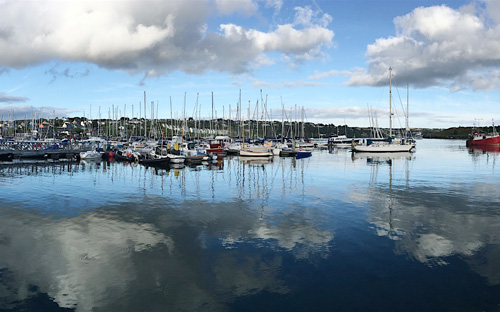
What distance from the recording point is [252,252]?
14172 millimetres

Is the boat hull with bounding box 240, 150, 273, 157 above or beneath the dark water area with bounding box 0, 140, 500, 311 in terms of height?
above

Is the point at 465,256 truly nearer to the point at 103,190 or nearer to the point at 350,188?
the point at 350,188

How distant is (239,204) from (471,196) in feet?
64.8

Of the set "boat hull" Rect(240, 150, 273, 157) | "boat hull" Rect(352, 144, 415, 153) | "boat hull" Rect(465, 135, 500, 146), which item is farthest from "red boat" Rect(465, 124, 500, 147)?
"boat hull" Rect(240, 150, 273, 157)

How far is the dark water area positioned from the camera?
33.8 feet

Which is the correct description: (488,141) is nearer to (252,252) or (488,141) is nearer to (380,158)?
(380,158)

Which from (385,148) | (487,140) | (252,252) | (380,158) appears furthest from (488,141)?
(252,252)

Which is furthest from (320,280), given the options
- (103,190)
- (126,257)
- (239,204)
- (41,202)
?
(103,190)

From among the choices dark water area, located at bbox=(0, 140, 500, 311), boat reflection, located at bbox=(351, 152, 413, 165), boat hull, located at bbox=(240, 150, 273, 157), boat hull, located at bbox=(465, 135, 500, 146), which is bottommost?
dark water area, located at bbox=(0, 140, 500, 311)

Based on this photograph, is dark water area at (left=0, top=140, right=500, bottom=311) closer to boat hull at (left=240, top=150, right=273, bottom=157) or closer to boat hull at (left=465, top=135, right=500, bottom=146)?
boat hull at (left=240, top=150, right=273, bottom=157)

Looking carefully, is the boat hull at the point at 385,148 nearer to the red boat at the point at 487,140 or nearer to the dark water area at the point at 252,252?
the red boat at the point at 487,140

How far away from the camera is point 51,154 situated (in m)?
76.9

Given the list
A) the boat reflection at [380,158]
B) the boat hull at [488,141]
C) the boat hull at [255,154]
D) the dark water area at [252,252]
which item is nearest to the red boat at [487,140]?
the boat hull at [488,141]

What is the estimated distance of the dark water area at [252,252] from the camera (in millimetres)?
10289
